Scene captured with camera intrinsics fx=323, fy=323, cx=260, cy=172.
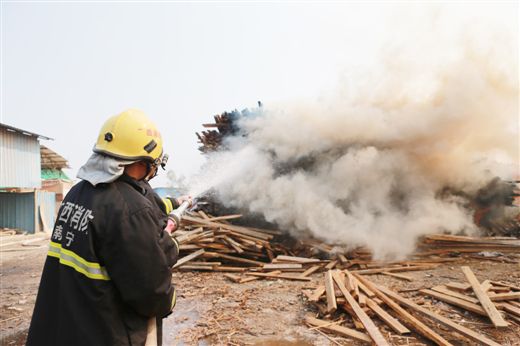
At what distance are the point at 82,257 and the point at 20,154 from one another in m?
22.2

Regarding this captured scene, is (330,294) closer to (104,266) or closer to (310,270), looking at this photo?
(310,270)

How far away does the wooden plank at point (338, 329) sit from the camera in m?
4.13

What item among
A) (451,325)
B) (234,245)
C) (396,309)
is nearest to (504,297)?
(451,325)

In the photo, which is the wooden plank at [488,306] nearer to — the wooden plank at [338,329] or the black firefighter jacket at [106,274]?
the wooden plank at [338,329]

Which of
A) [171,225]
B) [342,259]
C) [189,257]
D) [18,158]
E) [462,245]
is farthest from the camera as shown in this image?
[18,158]

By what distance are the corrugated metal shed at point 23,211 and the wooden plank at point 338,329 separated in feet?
62.2

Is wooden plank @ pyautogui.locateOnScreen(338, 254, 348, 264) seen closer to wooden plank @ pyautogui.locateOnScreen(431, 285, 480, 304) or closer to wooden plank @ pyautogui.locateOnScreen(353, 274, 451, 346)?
wooden plank @ pyautogui.locateOnScreen(431, 285, 480, 304)

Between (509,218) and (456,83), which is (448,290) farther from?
(509,218)

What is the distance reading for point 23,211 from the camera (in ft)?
60.1

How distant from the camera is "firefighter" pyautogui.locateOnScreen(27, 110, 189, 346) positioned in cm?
188

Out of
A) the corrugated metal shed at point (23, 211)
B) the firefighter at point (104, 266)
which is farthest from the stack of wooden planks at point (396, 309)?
the corrugated metal shed at point (23, 211)

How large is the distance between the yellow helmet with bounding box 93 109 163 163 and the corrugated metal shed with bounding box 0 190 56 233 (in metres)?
19.8

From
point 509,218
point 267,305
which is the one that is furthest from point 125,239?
point 509,218

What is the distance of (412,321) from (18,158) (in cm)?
2250
